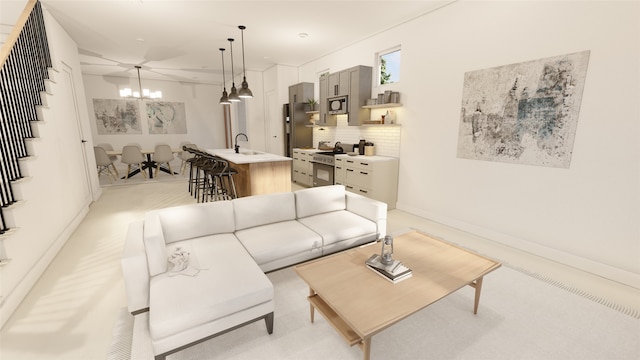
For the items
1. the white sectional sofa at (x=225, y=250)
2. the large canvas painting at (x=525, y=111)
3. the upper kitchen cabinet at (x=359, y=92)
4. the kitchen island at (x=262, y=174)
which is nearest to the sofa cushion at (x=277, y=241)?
the white sectional sofa at (x=225, y=250)

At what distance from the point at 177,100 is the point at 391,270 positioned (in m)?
10.6

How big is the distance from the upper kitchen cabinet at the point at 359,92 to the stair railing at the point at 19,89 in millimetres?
4514

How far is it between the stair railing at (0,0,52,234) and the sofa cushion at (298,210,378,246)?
284 centimetres

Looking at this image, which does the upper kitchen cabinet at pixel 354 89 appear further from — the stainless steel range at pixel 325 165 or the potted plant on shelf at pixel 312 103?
the potted plant on shelf at pixel 312 103

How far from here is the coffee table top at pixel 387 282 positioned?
1573 millimetres

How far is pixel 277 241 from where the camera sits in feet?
8.39

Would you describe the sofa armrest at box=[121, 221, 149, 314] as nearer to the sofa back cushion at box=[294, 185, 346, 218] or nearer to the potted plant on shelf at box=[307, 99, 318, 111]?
the sofa back cushion at box=[294, 185, 346, 218]

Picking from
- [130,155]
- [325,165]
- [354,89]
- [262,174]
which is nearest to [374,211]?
[262,174]

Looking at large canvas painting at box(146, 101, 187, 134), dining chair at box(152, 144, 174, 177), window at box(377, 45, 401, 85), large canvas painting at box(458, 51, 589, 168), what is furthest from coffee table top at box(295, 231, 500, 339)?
large canvas painting at box(146, 101, 187, 134)

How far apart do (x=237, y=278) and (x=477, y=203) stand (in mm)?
3339

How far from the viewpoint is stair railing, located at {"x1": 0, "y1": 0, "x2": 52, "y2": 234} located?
8.38ft

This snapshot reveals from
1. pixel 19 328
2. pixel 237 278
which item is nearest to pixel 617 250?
pixel 237 278

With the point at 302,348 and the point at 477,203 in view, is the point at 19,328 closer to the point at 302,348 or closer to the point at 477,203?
the point at 302,348

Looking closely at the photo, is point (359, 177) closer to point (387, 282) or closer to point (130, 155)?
point (387, 282)
